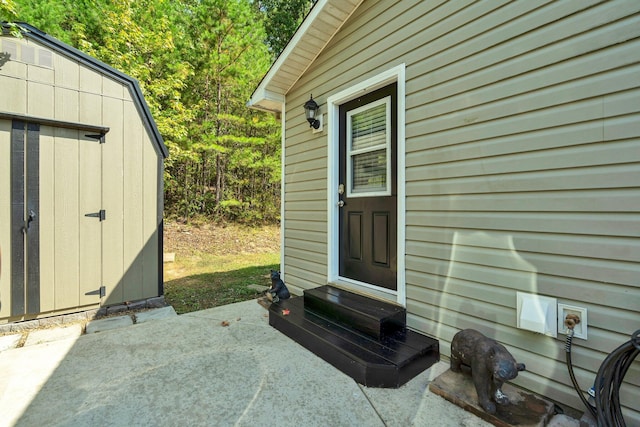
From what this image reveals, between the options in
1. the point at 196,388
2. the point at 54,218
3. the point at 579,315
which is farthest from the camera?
the point at 54,218

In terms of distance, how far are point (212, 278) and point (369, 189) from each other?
3.32 metres

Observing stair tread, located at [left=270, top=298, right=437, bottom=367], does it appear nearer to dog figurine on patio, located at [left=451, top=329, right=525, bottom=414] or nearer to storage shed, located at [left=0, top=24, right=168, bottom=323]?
dog figurine on patio, located at [left=451, top=329, right=525, bottom=414]

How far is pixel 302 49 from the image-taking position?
3336 millimetres

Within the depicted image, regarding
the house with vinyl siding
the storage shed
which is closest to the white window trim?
the house with vinyl siding

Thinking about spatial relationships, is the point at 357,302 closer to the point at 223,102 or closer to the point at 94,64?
the point at 94,64

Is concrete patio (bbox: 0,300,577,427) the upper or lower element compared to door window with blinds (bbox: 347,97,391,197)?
lower

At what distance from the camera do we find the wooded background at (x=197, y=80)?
Answer: 7398 millimetres

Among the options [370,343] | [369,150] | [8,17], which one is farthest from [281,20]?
[370,343]

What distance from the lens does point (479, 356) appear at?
1.65 m

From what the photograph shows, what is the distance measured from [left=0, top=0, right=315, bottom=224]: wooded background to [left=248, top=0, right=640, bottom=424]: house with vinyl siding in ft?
20.9

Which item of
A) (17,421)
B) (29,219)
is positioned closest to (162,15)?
(29,219)

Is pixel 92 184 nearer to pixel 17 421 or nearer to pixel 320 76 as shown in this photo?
pixel 17 421

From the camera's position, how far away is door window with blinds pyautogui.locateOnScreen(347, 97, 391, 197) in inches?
107

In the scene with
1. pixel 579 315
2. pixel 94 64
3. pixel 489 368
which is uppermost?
pixel 94 64
